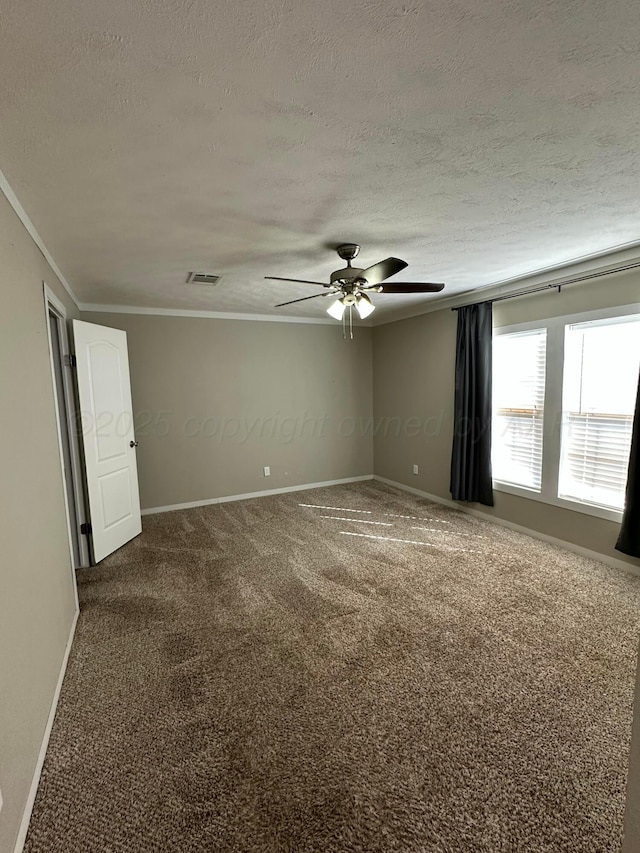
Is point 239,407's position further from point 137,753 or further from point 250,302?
point 137,753

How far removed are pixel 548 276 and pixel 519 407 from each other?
1.24m

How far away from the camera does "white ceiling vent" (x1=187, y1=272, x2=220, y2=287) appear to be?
3.37m

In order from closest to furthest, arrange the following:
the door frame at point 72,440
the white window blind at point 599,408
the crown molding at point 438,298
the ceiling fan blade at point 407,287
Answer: the crown molding at point 438,298, the ceiling fan blade at point 407,287, the white window blind at point 599,408, the door frame at point 72,440

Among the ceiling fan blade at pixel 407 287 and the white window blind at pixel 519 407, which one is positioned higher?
the ceiling fan blade at pixel 407 287

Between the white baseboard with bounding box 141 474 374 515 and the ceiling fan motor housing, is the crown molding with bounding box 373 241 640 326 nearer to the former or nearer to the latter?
the ceiling fan motor housing

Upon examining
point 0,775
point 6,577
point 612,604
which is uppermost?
point 6,577

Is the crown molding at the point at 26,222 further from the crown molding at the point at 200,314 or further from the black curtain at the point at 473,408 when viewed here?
the black curtain at the point at 473,408

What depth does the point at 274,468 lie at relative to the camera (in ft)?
18.7

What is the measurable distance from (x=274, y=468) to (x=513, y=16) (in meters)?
5.07

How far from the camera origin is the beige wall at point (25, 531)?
1.41 meters

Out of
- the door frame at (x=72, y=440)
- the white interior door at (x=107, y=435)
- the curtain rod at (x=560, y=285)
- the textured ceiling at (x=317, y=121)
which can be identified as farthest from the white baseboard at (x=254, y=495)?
the textured ceiling at (x=317, y=121)

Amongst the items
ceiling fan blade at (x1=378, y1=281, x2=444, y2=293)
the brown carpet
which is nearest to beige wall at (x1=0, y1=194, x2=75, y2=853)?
the brown carpet

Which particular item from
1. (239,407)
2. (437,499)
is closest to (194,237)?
(239,407)

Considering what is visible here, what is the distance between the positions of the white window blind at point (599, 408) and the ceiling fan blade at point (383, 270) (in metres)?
1.99
